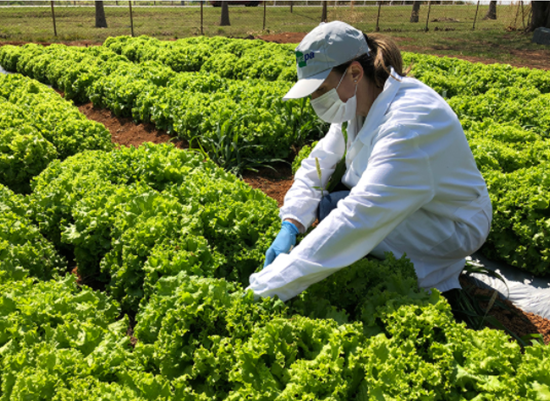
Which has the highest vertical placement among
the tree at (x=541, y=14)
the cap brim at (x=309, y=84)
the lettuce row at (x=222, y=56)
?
the tree at (x=541, y=14)

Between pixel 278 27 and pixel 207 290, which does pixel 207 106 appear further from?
pixel 278 27

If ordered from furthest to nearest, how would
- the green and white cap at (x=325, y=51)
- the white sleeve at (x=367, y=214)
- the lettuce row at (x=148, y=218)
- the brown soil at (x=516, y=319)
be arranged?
1. the brown soil at (x=516, y=319)
2. the lettuce row at (x=148, y=218)
3. the green and white cap at (x=325, y=51)
4. the white sleeve at (x=367, y=214)

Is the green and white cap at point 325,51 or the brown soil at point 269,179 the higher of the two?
the green and white cap at point 325,51

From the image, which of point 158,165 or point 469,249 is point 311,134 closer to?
point 158,165

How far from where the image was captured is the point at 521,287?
4816mm

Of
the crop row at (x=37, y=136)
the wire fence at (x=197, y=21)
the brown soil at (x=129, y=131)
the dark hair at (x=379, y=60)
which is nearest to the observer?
the dark hair at (x=379, y=60)

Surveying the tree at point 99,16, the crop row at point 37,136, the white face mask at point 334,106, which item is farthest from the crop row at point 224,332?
the tree at point 99,16

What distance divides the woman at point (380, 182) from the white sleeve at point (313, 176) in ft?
0.07

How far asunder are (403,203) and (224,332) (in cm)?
147

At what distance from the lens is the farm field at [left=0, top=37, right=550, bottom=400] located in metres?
2.60

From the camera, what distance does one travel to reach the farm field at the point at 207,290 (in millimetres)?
2604

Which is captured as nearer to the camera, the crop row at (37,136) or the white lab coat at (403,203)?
the white lab coat at (403,203)

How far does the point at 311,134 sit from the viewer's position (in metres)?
8.39

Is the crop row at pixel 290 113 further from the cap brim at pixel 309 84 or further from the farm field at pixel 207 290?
the cap brim at pixel 309 84
